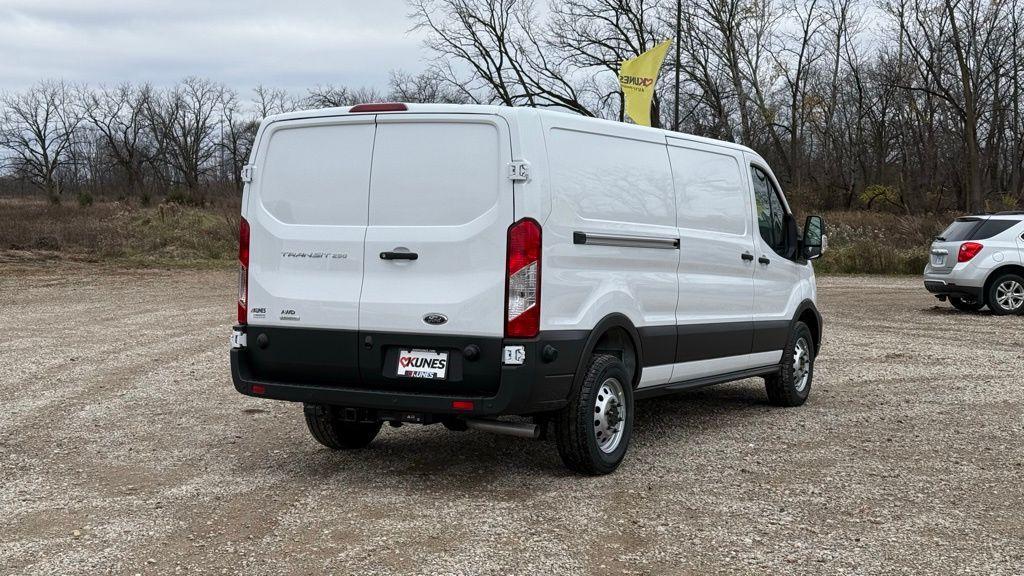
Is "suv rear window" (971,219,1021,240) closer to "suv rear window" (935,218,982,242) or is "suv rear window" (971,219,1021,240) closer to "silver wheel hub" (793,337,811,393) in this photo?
"suv rear window" (935,218,982,242)

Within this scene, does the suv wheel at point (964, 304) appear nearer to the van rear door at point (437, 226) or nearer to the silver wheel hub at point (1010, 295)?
the silver wheel hub at point (1010, 295)

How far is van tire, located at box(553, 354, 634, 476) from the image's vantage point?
19.9 feet

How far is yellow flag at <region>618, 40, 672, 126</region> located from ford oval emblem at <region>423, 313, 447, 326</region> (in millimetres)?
12364

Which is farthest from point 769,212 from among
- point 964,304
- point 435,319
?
point 964,304

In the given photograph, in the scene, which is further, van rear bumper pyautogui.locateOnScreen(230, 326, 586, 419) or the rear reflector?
the rear reflector

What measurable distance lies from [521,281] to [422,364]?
0.71 meters

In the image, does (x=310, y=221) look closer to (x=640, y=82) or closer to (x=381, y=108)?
(x=381, y=108)

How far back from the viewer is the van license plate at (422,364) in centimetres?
577

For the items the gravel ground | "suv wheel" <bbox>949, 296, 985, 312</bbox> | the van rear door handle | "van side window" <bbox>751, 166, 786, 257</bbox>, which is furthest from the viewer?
"suv wheel" <bbox>949, 296, 985, 312</bbox>

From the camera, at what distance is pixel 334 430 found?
22.8 ft

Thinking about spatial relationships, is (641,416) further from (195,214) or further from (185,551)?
(195,214)

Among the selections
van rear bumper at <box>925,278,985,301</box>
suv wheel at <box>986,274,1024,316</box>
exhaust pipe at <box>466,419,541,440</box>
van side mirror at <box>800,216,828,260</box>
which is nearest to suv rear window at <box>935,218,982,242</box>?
van rear bumper at <box>925,278,985,301</box>

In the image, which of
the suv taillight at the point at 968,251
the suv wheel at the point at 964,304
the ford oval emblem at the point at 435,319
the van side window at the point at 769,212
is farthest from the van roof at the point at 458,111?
the suv wheel at the point at 964,304

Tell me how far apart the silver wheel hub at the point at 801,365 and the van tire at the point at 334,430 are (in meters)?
3.70
